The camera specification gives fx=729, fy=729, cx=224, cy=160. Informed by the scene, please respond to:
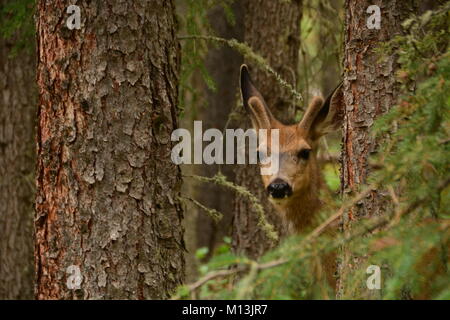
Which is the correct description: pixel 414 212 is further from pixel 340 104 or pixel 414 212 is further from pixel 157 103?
pixel 340 104

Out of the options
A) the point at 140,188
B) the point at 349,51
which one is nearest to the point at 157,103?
the point at 140,188

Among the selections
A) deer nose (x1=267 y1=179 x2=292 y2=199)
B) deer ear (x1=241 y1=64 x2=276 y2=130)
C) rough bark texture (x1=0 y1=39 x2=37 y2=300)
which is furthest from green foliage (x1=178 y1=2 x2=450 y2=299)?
rough bark texture (x1=0 y1=39 x2=37 y2=300)

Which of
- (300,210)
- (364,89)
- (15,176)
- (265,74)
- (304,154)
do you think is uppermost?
(265,74)

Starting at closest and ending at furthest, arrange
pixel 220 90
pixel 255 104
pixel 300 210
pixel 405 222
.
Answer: pixel 405 222 → pixel 300 210 → pixel 255 104 → pixel 220 90

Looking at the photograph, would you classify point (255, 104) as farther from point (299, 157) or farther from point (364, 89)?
point (364, 89)

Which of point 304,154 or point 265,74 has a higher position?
point 265,74

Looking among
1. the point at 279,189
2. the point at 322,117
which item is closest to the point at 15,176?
the point at 279,189

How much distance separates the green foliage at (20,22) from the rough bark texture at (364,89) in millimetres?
3629

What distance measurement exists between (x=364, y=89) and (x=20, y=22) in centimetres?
388

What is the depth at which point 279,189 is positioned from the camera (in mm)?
7344

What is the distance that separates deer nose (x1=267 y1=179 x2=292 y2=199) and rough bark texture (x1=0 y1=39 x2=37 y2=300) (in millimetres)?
3574

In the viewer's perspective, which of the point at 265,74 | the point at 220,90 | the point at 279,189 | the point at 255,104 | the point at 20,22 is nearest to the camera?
the point at 279,189

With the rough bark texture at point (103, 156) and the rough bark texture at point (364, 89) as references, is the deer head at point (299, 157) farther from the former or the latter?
the rough bark texture at point (103, 156)

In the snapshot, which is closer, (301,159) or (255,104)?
(301,159)
